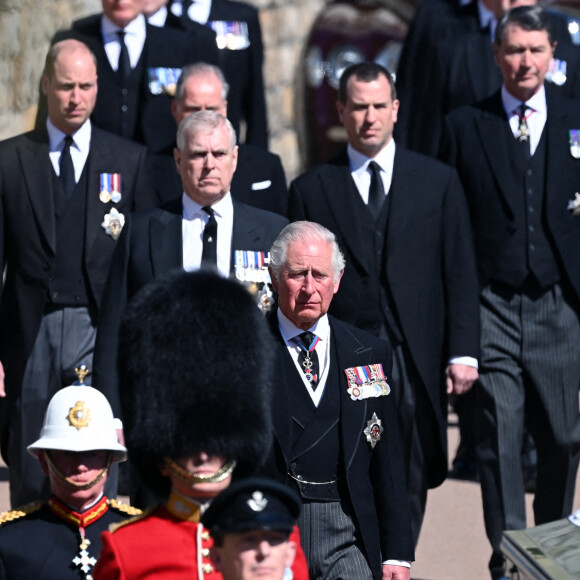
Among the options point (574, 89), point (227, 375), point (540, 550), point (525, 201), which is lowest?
point (540, 550)

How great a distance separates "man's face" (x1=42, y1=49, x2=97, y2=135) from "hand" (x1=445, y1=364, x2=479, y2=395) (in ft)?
6.21

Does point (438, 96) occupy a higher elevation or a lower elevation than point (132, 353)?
higher

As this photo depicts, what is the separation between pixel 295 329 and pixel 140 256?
1.12 meters

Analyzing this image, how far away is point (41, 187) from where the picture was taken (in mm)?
8125

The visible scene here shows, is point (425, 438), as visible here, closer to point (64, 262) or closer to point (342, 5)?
point (64, 262)

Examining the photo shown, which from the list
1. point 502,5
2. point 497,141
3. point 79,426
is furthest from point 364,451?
point 502,5

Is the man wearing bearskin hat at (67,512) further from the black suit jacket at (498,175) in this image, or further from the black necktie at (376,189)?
the black suit jacket at (498,175)

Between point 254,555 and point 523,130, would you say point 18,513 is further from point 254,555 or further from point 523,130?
point 523,130

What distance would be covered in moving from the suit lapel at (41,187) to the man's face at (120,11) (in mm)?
1016

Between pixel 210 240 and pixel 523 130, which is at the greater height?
pixel 523 130

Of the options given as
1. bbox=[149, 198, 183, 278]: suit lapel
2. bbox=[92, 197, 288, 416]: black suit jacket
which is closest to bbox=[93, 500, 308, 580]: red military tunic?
bbox=[92, 197, 288, 416]: black suit jacket

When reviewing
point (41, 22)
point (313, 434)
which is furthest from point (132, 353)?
point (41, 22)

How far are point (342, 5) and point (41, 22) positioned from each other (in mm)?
4347

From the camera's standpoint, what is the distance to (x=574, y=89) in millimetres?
9242
